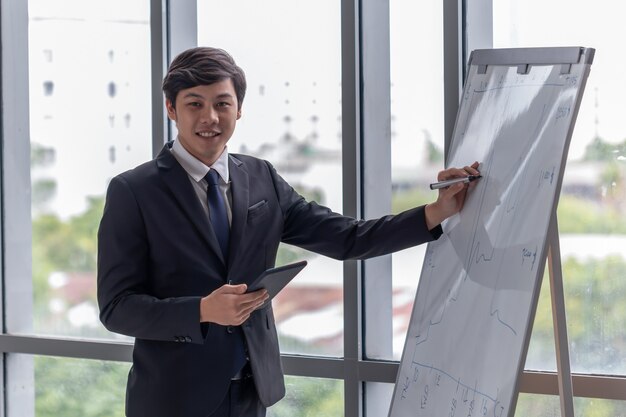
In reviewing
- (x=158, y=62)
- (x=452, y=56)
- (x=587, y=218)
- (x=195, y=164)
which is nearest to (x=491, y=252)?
(x=587, y=218)

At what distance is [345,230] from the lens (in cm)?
263

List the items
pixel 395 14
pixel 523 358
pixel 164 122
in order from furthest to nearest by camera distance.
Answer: pixel 164 122 < pixel 395 14 < pixel 523 358

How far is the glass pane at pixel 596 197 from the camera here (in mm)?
2730

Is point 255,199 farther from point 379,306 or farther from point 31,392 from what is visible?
point 31,392

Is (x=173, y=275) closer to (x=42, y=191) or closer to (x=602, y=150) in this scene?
(x=602, y=150)

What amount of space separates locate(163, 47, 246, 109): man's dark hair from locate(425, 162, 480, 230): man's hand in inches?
26.1

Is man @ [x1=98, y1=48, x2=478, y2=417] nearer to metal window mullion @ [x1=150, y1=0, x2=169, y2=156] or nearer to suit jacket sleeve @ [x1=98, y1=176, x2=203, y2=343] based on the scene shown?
suit jacket sleeve @ [x1=98, y1=176, x2=203, y2=343]

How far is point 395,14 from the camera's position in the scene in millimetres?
3092

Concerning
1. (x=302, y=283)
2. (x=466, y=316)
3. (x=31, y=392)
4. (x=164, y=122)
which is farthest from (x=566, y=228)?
(x=31, y=392)

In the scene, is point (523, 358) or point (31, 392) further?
point (31, 392)

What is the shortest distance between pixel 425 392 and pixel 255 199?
747 millimetres

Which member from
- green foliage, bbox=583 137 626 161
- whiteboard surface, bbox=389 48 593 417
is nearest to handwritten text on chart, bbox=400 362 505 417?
whiteboard surface, bbox=389 48 593 417

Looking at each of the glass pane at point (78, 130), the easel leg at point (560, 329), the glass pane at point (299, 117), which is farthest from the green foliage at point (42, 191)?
the easel leg at point (560, 329)

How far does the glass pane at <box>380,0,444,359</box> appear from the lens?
304 cm
